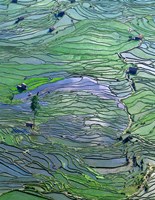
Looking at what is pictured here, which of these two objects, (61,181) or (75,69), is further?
(75,69)

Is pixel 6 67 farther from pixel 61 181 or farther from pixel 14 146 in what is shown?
pixel 61 181

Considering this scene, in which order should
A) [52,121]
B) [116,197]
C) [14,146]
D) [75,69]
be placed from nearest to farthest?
[116,197] < [14,146] < [52,121] < [75,69]

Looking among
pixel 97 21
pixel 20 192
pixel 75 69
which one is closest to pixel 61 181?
pixel 20 192

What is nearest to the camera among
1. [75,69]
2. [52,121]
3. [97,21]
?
[52,121]

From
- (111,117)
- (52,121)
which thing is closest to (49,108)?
(52,121)

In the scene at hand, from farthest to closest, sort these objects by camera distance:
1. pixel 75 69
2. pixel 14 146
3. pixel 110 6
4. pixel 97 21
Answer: pixel 110 6 < pixel 97 21 < pixel 75 69 < pixel 14 146

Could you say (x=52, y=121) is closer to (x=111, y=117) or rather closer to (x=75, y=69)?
(x=111, y=117)
